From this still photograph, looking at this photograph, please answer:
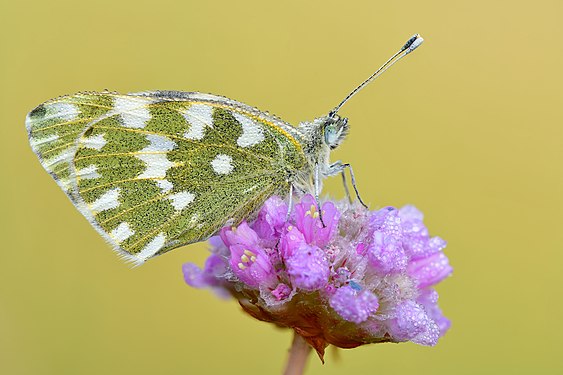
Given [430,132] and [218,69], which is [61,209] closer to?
[218,69]

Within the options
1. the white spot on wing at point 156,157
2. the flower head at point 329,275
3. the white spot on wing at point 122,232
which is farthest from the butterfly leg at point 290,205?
the white spot on wing at point 122,232

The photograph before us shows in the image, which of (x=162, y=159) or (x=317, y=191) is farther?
(x=162, y=159)

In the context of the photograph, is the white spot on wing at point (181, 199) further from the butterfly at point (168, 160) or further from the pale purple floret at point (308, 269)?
the pale purple floret at point (308, 269)

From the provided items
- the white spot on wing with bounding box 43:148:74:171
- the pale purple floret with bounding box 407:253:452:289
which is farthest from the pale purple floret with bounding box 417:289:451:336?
the white spot on wing with bounding box 43:148:74:171

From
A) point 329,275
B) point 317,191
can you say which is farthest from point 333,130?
point 329,275

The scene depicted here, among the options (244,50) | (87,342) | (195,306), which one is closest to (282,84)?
(244,50)

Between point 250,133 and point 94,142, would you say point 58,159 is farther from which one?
point 250,133

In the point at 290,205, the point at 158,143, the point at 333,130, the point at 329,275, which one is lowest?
the point at 329,275

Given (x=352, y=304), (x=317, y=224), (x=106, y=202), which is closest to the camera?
(x=352, y=304)

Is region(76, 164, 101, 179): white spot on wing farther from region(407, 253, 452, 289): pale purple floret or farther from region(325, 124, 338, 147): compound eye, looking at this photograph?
region(407, 253, 452, 289): pale purple floret
